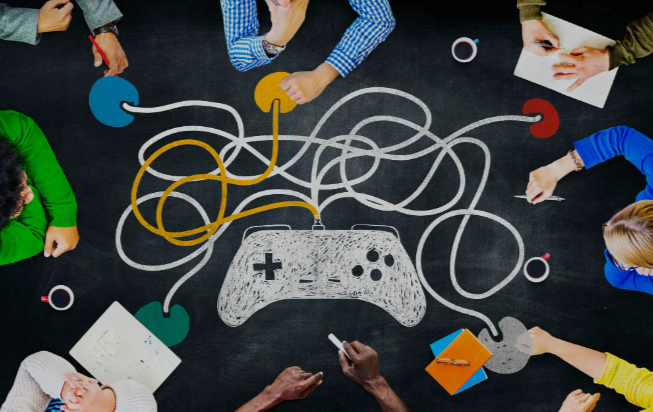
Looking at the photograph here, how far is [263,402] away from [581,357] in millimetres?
1332

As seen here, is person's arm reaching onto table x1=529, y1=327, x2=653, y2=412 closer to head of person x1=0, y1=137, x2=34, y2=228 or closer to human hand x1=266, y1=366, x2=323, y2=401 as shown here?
human hand x1=266, y1=366, x2=323, y2=401

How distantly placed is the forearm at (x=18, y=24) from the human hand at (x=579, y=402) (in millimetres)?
2703

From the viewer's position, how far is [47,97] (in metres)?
1.96

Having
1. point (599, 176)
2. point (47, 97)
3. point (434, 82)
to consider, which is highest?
point (434, 82)

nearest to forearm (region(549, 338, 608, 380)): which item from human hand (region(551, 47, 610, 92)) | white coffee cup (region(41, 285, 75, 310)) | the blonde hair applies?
the blonde hair

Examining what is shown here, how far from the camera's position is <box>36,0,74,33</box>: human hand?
1.89 metres

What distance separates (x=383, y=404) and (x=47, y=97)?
76.4 inches

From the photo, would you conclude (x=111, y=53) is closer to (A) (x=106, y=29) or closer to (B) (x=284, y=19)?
(A) (x=106, y=29)

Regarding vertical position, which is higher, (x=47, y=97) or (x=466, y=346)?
(x=47, y=97)

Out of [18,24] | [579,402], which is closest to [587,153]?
[579,402]

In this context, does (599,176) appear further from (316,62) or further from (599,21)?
(316,62)

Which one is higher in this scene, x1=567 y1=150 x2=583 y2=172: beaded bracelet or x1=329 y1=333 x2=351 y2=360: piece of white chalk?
x1=567 y1=150 x2=583 y2=172: beaded bracelet

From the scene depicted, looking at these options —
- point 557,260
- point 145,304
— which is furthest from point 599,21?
point 145,304

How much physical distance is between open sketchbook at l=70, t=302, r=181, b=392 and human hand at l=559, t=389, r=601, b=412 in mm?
1645
